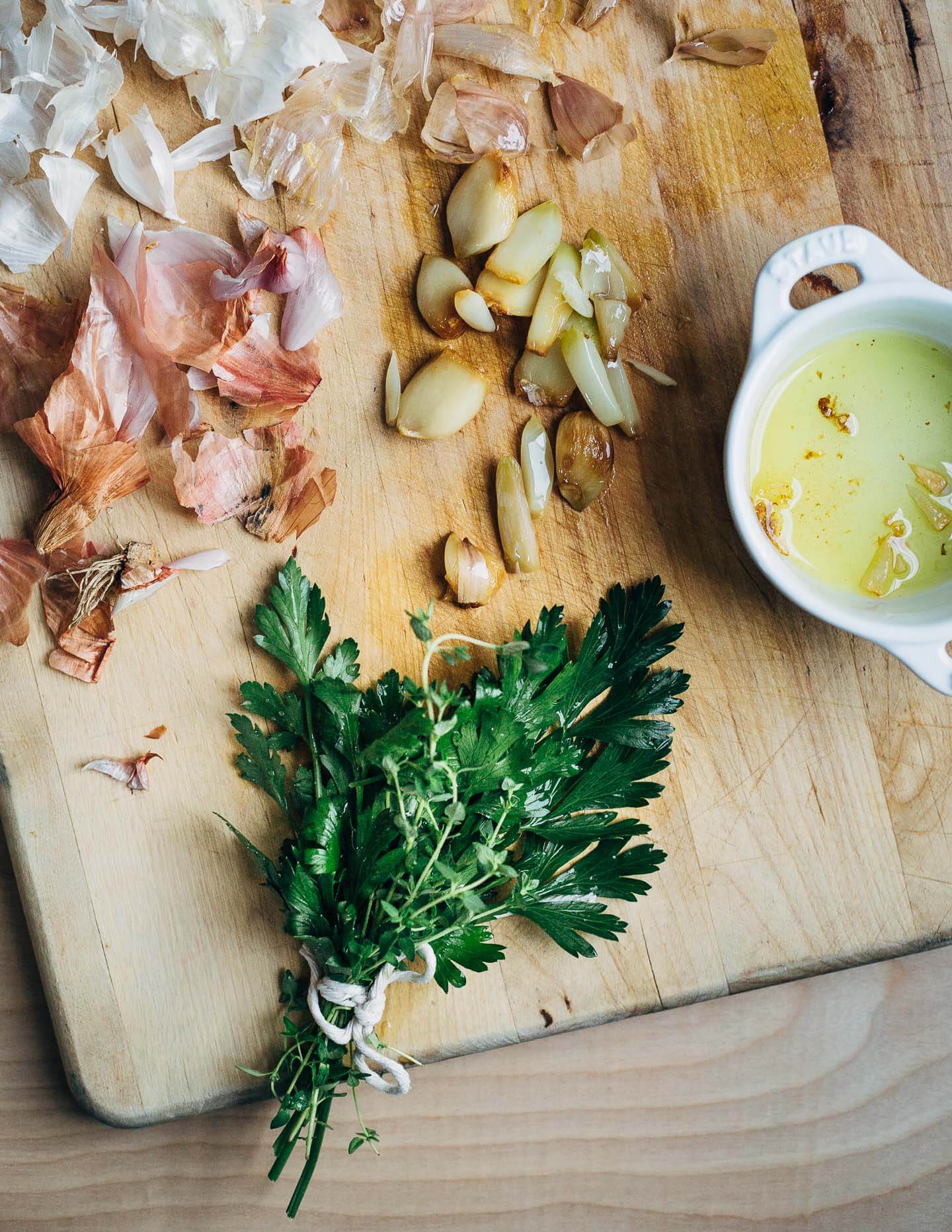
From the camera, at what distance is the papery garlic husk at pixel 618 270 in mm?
898

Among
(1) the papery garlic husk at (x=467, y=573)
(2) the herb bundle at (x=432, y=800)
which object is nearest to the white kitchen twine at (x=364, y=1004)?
(2) the herb bundle at (x=432, y=800)

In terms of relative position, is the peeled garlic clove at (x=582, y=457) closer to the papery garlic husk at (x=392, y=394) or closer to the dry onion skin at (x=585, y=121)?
the papery garlic husk at (x=392, y=394)

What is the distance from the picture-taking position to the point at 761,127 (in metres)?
0.93

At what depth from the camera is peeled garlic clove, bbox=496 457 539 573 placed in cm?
90

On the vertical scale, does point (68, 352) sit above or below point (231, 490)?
above

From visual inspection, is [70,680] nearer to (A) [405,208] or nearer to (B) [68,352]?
(B) [68,352]

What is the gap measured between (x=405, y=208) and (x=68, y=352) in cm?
36

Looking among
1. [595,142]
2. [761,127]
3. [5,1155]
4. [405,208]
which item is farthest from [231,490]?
[5,1155]

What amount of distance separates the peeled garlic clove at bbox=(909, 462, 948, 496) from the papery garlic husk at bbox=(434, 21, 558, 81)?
1.72ft

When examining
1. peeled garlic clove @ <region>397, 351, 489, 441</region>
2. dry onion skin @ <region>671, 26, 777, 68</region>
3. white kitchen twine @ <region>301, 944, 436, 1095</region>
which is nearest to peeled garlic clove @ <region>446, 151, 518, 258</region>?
peeled garlic clove @ <region>397, 351, 489, 441</region>

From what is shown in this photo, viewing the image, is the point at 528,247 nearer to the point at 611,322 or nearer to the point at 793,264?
the point at 611,322

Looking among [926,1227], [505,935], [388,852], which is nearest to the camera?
[388,852]

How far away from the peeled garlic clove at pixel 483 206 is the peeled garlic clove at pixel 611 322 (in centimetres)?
12

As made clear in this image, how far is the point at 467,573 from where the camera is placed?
0.88 metres
